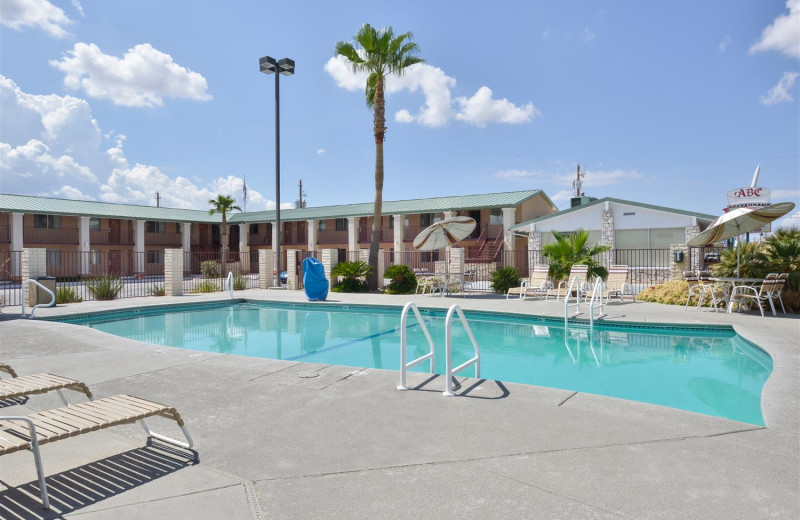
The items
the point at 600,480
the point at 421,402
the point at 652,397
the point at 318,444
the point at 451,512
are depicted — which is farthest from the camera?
the point at 652,397

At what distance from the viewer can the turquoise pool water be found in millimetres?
6871

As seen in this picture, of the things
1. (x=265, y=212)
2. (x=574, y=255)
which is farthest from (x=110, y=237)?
(x=574, y=255)

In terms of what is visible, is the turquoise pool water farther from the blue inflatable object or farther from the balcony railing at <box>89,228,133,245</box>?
the balcony railing at <box>89,228,133,245</box>

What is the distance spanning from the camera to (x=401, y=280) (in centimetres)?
1881

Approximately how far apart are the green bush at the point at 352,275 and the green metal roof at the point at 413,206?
1399 cm

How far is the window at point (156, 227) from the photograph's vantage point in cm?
3800

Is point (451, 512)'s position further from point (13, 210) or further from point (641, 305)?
point (13, 210)

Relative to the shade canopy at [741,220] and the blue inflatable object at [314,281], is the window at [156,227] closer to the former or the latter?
the blue inflatable object at [314,281]

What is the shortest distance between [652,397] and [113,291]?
17.2 metres

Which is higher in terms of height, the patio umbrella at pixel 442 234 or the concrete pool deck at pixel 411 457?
the patio umbrella at pixel 442 234

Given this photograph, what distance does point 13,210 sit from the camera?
29172mm

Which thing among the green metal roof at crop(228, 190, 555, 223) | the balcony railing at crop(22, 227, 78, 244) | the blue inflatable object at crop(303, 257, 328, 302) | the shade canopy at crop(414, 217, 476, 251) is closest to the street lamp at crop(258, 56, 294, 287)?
the blue inflatable object at crop(303, 257, 328, 302)

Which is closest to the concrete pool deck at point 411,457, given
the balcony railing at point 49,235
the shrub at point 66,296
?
the shrub at point 66,296

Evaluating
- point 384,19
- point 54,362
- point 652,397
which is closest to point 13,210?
point 384,19
